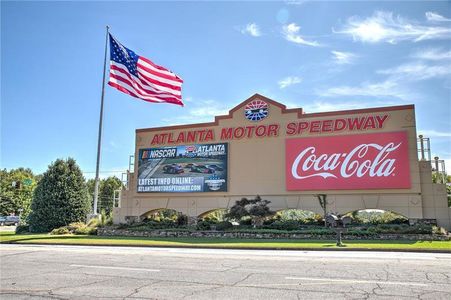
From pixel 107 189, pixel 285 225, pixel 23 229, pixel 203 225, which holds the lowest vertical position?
pixel 23 229

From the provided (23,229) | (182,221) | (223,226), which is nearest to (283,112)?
(223,226)

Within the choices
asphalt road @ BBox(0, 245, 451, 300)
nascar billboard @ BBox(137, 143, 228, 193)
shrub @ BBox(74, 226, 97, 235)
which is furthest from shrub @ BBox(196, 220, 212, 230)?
asphalt road @ BBox(0, 245, 451, 300)

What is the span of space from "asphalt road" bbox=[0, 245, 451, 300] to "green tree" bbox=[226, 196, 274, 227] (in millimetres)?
13767

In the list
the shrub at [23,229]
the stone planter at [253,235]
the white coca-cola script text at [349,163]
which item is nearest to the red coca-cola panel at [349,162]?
the white coca-cola script text at [349,163]

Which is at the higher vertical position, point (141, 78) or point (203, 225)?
point (141, 78)

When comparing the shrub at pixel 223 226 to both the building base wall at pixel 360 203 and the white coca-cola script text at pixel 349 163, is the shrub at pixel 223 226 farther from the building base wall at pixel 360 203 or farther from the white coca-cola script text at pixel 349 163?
the white coca-cola script text at pixel 349 163

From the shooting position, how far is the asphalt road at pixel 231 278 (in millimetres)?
8156

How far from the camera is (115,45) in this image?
1133 inches

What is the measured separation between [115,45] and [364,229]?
2100cm

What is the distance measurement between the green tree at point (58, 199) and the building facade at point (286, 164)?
11.8 ft

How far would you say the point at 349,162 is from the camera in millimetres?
28422

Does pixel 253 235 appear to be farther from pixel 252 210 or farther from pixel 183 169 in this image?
pixel 183 169

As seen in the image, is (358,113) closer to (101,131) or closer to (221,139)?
(221,139)

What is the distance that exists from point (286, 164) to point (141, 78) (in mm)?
12250
